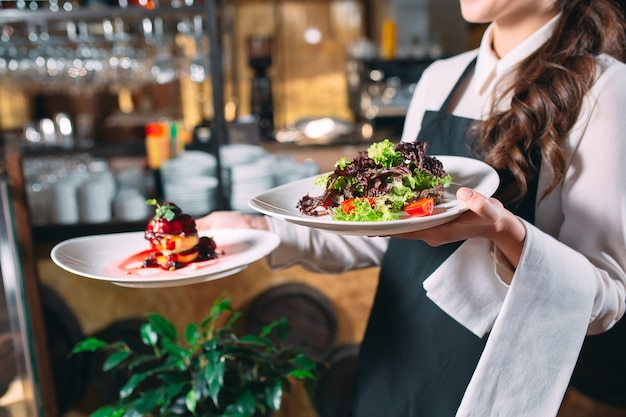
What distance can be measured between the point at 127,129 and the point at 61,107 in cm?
94

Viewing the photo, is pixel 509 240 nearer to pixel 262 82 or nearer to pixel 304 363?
pixel 304 363

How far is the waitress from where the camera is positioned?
1011mm

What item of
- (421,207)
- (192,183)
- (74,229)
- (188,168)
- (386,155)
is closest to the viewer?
(421,207)

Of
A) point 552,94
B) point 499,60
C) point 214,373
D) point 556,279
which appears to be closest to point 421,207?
point 556,279

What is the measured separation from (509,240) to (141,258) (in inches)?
26.0

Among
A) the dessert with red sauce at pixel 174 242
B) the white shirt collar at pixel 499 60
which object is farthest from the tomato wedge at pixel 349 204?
the white shirt collar at pixel 499 60

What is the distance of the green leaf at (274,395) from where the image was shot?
1479mm

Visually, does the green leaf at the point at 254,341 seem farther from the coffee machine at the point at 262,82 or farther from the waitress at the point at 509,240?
the coffee machine at the point at 262,82

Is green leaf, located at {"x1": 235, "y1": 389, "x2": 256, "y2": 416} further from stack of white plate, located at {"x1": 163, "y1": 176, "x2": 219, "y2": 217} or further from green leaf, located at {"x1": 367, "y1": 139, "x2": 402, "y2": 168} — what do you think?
stack of white plate, located at {"x1": 163, "y1": 176, "x2": 219, "y2": 217}

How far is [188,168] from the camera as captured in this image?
249cm

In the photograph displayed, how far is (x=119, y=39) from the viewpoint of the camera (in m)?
2.92

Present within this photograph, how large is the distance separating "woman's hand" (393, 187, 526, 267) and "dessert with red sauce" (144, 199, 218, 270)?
15.9 inches

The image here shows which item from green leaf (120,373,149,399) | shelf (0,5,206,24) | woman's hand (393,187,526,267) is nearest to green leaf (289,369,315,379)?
green leaf (120,373,149,399)

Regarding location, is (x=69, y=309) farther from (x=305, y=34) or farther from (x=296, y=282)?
(x=305, y=34)
